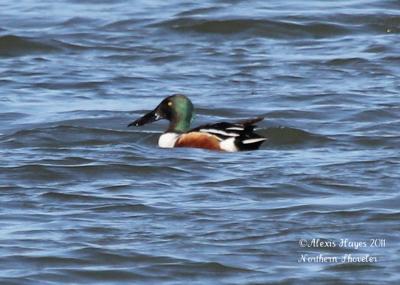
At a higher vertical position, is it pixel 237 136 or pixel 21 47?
pixel 237 136

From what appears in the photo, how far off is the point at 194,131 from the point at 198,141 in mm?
124

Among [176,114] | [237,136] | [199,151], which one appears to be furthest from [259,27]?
[237,136]

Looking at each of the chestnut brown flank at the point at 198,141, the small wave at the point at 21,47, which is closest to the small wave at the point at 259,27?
the small wave at the point at 21,47

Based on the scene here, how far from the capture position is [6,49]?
18906 mm

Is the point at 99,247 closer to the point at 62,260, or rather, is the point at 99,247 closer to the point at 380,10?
the point at 62,260

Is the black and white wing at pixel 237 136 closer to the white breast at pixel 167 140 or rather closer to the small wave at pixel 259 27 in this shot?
the white breast at pixel 167 140

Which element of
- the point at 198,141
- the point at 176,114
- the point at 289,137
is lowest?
the point at 289,137

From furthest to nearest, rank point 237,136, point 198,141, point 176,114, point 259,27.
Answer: point 259,27
point 176,114
point 198,141
point 237,136

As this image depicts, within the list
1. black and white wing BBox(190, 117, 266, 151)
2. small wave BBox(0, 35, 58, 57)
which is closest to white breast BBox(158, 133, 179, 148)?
black and white wing BBox(190, 117, 266, 151)

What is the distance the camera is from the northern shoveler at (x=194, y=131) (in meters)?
13.3

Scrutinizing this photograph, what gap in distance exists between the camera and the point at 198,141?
13.6 m

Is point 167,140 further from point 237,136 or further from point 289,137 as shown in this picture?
point 289,137

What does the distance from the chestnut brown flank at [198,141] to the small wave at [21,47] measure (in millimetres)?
5487

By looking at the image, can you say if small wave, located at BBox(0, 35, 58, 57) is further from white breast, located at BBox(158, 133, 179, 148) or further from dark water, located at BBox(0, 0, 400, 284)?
white breast, located at BBox(158, 133, 179, 148)
